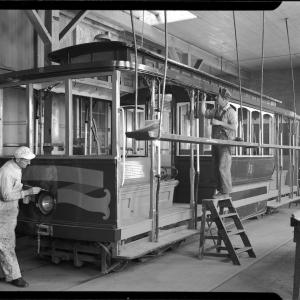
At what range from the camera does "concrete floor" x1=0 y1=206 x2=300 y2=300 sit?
469 cm

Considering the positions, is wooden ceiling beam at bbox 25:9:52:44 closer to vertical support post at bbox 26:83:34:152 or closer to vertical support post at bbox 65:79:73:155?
vertical support post at bbox 26:83:34:152

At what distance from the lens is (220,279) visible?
5000mm

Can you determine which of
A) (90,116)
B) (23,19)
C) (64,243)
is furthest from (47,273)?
(23,19)

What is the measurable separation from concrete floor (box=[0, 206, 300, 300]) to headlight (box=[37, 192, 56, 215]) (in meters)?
0.77

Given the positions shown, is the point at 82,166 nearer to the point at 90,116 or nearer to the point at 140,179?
the point at 140,179

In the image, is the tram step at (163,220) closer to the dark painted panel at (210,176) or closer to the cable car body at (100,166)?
the cable car body at (100,166)

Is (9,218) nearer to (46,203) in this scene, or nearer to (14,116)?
(46,203)

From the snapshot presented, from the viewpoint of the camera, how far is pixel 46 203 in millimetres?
5469

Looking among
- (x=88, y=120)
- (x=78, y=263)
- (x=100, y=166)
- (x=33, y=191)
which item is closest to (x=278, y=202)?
(x=88, y=120)

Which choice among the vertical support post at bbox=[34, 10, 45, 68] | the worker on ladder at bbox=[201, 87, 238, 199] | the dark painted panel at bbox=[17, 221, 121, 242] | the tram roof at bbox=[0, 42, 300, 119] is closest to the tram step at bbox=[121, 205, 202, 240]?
the dark painted panel at bbox=[17, 221, 121, 242]

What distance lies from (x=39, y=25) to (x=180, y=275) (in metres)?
5.04

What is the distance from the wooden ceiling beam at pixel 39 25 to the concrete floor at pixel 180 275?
13.1 feet

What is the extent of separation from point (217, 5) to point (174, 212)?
5.24 metres

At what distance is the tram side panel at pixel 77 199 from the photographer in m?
5.02
